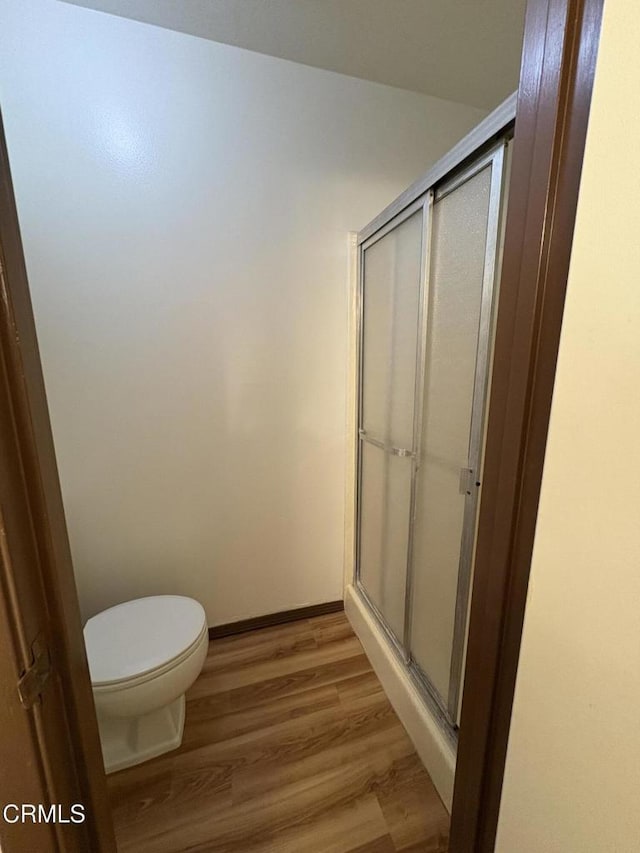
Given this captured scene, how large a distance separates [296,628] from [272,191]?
2.09 metres

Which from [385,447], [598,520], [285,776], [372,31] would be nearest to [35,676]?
[598,520]

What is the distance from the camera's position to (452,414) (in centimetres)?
104

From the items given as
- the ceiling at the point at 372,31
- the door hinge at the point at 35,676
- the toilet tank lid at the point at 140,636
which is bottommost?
the toilet tank lid at the point at 140,636

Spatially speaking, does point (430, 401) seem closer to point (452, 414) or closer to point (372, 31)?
point (452, 414)

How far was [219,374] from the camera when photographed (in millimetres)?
1508

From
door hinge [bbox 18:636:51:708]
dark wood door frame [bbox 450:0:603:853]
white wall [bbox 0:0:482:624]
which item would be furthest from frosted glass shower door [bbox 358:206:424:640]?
door hinge [bbox 18:636:51:708]

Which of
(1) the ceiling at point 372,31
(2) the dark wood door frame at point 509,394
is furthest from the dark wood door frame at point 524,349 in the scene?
(1) the ceiling at point 372,31

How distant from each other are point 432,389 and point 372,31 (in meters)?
1.34

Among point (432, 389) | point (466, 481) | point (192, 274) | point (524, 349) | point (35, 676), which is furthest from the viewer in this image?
point (192, 274)

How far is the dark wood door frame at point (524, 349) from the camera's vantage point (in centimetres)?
47

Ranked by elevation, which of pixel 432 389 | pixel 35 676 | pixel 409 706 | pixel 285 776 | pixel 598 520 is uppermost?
pixel 432 389

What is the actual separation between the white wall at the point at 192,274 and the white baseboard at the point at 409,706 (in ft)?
1.44

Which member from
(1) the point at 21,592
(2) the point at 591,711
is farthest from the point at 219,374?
(2) the point at 591,711

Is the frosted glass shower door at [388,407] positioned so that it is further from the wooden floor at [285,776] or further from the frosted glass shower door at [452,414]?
the wooden floor at [285,776]
